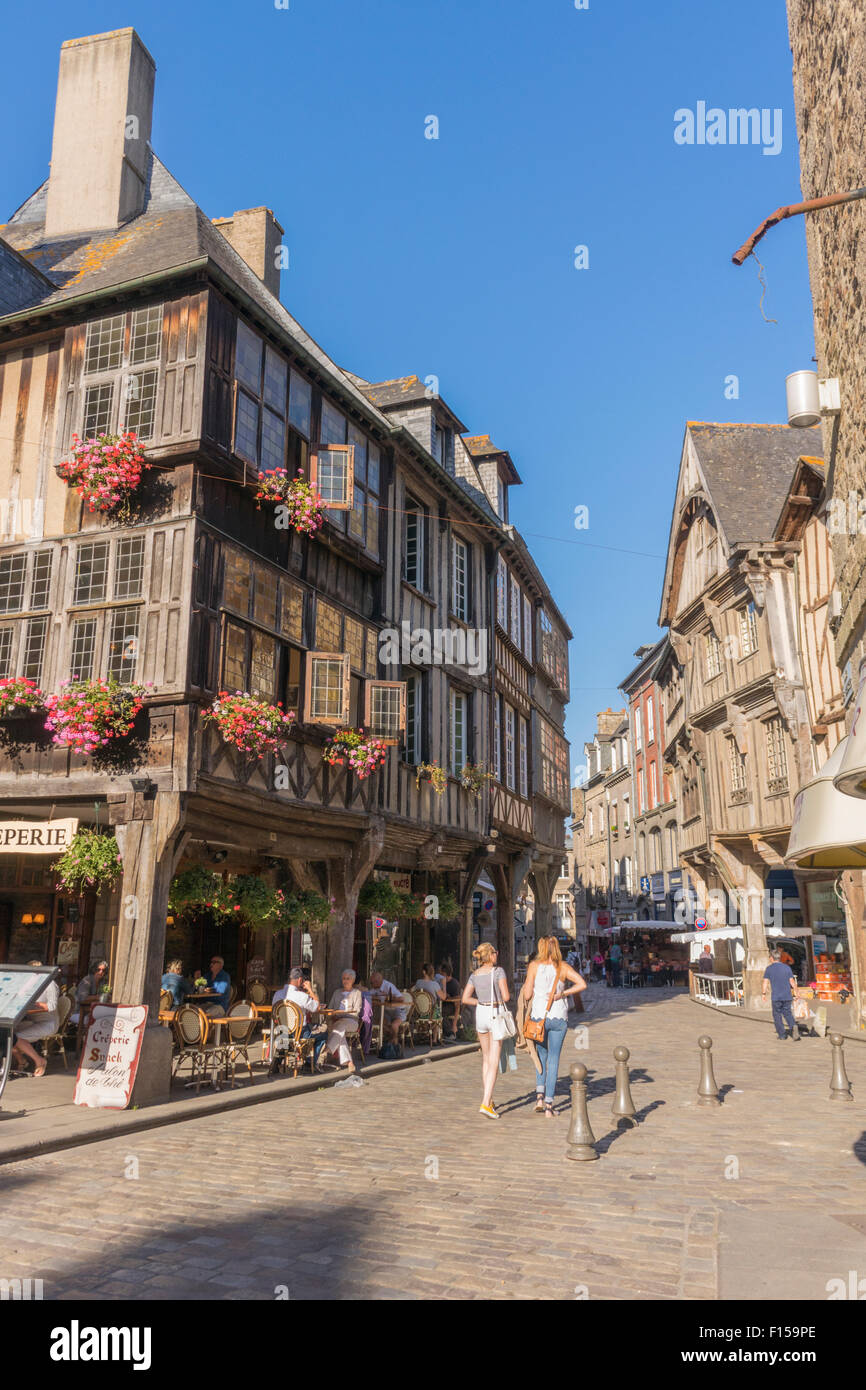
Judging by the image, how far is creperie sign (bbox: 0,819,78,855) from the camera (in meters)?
10.8

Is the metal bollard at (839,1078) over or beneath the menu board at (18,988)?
beneath

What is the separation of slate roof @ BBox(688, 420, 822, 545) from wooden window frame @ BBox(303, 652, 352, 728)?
13.8m

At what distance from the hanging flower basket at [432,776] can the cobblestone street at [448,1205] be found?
22.7 feet

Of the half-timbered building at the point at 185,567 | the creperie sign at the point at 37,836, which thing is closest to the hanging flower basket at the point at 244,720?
the half-timbered building at the point at 185,567

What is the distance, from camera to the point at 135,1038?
32.6 feet

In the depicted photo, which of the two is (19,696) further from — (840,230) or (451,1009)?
(451,1009)

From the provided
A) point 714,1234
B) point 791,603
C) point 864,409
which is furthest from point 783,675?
point 714,1234

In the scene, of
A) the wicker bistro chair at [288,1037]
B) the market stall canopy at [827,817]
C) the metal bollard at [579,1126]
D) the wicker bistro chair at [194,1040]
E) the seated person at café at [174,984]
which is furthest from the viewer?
the seated person at café at [174,984]

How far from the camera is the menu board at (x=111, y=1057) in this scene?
9.72 m

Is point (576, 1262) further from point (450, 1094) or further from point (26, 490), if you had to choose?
point (26, 490)

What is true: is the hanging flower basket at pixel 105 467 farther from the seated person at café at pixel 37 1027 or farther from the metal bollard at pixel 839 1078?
the metal bollard at pixel 839 1078

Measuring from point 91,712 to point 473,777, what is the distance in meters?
9.69

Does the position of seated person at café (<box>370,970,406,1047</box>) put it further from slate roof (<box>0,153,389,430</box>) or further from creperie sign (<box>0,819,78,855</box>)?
slate roof (<box>0,153,389,430</box>)

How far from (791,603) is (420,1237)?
1942 centimetres
